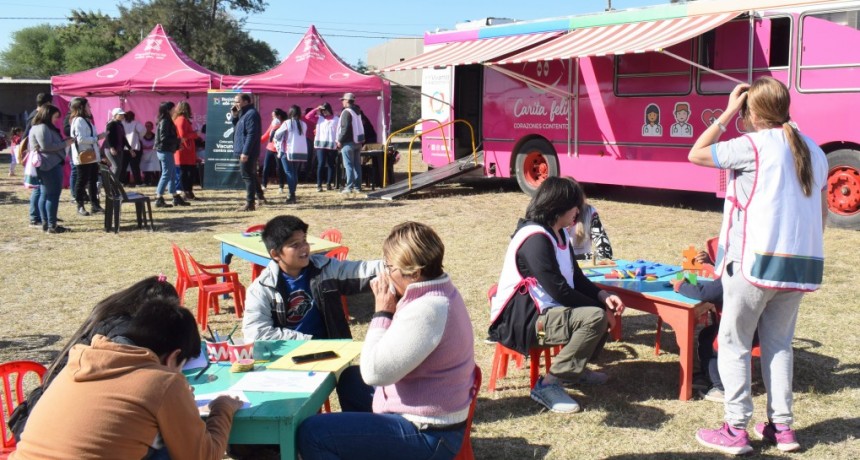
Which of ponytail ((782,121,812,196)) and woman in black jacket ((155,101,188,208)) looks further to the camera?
woman in black jacket ((155,101,188,208))

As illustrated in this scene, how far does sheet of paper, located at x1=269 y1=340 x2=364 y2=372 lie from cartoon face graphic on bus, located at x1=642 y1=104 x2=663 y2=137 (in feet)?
27.4

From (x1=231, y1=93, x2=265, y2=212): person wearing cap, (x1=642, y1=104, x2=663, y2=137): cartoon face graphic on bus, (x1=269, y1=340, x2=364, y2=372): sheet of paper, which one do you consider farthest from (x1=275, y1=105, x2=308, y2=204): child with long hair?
(x1=269, y1=340, x2=364, y2=372): sheet of paper

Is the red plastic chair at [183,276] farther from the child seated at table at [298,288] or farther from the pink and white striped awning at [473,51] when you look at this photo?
the pink and white striped awning at [473,51]

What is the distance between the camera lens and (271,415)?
2.67 meters

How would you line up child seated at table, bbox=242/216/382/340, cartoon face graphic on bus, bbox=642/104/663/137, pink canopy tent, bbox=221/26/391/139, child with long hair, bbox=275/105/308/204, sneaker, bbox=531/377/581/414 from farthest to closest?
1. pink canopy tent, bbox=221/26/391/139
2. child with long hair, bbox=275/105/308/204
3. cartoon face graphic on bus, bbox=642/104/663/137
4. sneaker, bbox=531/377/581/414
5. child seated at table, bbox=242/216/382/340

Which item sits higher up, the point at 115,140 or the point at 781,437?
the point at 115,140

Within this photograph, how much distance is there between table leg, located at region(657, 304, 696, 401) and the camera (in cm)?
428

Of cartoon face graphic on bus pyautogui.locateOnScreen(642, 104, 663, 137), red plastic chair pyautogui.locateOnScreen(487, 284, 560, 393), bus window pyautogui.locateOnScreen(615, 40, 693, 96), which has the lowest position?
red plastic chair pyautogui.locateOnScreen(487, 284, 560, 393)

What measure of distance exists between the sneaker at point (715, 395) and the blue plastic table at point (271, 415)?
2.35 m

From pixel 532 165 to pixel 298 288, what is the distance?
946 cm

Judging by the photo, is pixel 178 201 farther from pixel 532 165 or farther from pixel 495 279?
pixel 495 279

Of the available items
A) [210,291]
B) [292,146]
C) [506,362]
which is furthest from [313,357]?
[292,146]

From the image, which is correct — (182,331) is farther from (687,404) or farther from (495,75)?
(495,75)

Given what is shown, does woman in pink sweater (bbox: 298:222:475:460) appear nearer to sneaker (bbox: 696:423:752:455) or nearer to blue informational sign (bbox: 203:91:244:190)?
sneaker (bbox: 696:423:752:455)
